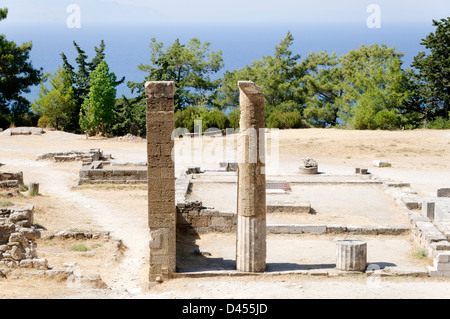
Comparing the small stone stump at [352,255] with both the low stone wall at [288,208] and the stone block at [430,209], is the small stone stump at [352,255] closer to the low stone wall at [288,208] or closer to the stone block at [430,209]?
the stone block at [430,209]

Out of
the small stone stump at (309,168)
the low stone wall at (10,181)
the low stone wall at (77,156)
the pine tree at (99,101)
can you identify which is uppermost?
the pine tree at (99,101)

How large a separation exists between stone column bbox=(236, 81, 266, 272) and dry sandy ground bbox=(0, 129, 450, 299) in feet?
1.66

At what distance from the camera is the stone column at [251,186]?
526 inches

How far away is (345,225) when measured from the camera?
55.7 feet

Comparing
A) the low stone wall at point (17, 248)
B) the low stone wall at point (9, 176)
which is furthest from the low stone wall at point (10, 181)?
the low stone wall at point (17, 248)

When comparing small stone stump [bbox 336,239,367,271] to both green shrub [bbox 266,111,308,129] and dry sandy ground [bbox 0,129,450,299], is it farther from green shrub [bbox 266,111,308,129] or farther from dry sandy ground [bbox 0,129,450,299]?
green shrub [bbox 266,111,308,129]

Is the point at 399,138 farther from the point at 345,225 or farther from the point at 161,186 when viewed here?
the point at 161,186

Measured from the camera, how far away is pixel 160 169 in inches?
513

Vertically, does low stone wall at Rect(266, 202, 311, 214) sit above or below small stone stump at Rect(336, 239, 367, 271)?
above

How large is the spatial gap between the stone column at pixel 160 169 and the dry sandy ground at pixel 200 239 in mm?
881

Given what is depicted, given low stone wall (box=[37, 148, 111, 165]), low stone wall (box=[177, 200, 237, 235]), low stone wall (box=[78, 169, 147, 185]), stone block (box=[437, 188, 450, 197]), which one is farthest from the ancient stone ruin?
stone block (box=[437, 188, 450, 197])

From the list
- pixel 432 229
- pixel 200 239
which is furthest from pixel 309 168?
pixel 432 229

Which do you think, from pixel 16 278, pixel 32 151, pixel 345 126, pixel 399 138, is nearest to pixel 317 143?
pixel 399 138

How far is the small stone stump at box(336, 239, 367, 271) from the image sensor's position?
1328 centimetres
